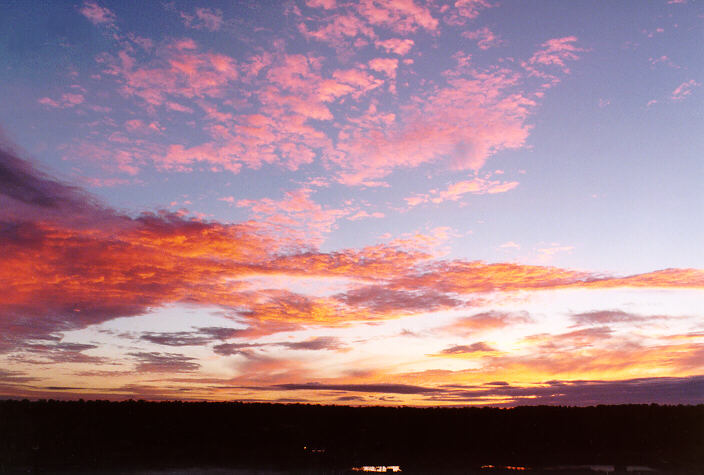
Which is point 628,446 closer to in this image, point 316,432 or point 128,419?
point 316,432

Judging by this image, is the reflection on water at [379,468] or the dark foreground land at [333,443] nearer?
the reflection on water at [379,468]

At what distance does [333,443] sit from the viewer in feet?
161

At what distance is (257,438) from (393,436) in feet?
43.8

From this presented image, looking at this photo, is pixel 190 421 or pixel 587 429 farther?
pixel 190 421

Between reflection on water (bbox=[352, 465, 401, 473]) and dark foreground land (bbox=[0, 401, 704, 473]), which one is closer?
reflection on water (bbox=[352, 465, 401, 473])

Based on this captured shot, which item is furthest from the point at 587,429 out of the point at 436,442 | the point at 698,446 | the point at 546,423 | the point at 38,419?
the point at 38,419

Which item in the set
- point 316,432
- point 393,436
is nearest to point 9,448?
point 316,432

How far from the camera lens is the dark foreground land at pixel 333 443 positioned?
3641cm

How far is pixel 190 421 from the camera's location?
2675 inches

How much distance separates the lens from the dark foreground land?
36.4 metres

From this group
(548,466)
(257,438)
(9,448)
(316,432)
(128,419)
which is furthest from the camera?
(128,419)

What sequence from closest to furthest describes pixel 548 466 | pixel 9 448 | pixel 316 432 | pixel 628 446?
pixel 548 466 → pixel 9 448 → pixel 628 446 → pixel 316 432

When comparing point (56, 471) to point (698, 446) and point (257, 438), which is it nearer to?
point (257, 438)

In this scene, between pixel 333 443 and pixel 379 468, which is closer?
Result: pixel 379 468
